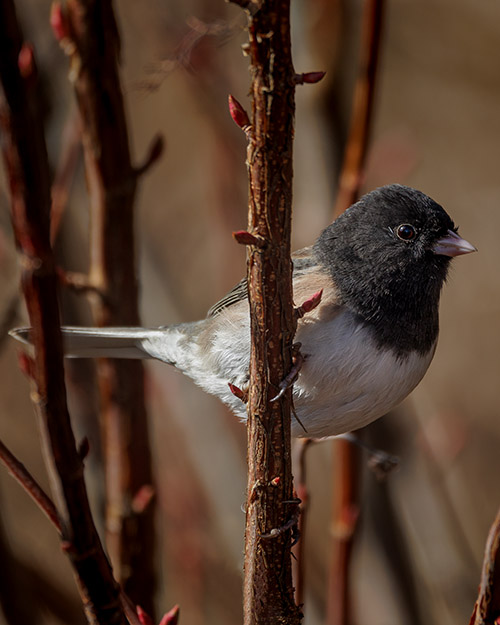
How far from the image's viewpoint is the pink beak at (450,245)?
1642mm

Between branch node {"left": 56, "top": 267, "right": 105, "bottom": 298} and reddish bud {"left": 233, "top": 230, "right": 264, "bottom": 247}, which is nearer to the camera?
reddish bud {"left": 233, "top": 230, "right": 264, "bottom": 247}

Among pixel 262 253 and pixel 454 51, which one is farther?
pixel 454 51

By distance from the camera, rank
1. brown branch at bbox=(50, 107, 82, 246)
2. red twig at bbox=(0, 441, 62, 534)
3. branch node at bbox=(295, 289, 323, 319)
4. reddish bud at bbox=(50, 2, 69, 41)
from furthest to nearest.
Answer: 1. brown branch at bbox=(50, 107, 82, 246)
2. reddish bud at bbox=(50, 2, 69, 41)
3. branch node at bbox=(295, 289, 323, 319)
4. red twig at bbox=(0, 441, 62, 534)

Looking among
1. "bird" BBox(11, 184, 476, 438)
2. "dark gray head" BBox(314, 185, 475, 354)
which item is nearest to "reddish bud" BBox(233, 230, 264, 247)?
"bird" BBox(11, 184, 476, 438)

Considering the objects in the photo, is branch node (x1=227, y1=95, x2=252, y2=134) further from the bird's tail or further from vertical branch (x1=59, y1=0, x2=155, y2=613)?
the bird's tail

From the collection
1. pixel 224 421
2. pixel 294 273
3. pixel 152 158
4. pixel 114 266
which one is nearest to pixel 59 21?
pixel 152 158

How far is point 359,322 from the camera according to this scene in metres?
1.58

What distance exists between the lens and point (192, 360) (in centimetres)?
195

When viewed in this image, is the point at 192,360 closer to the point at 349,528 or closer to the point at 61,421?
the point at 349,528

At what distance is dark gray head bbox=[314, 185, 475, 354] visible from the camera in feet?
5.29

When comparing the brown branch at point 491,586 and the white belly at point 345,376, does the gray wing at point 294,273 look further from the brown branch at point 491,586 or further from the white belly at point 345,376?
the brown branch at point 491,586

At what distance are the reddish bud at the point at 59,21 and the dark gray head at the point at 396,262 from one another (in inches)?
30.2

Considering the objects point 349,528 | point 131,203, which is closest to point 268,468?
point 349,528

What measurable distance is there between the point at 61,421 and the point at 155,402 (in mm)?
2238
